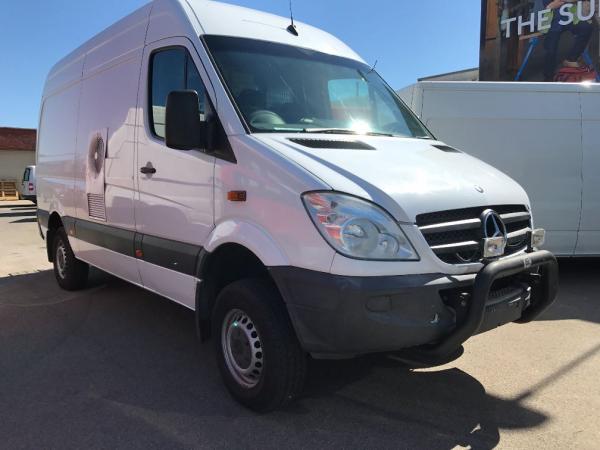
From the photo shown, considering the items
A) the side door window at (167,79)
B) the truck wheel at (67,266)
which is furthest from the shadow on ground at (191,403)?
the side door window at (167,79)

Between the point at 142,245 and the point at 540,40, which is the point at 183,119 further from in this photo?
the point at 540,40

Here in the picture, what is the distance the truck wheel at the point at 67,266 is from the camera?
251 inches

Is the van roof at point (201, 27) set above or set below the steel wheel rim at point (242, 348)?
above

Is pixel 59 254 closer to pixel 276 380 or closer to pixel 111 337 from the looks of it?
pixel 111 337

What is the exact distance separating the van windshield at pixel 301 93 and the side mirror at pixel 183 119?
0.29 meters

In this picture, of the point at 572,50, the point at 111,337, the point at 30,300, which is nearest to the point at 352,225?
the point at 111,337

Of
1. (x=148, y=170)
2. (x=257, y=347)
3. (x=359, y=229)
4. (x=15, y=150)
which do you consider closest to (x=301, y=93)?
(x=148, y=170)

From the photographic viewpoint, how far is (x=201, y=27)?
371 centimetres

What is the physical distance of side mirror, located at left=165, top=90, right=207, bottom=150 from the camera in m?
3.22

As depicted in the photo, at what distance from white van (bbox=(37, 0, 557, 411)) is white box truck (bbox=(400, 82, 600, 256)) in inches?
93.2

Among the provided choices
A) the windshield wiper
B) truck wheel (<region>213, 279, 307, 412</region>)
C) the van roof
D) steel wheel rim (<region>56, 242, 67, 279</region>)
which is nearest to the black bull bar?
truck wheel (<region>213, 279, 307, 412</region>)

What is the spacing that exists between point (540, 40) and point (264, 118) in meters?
17.4

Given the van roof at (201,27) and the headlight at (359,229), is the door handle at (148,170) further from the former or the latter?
the headlight at (359,229)

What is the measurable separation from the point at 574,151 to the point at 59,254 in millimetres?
6491
